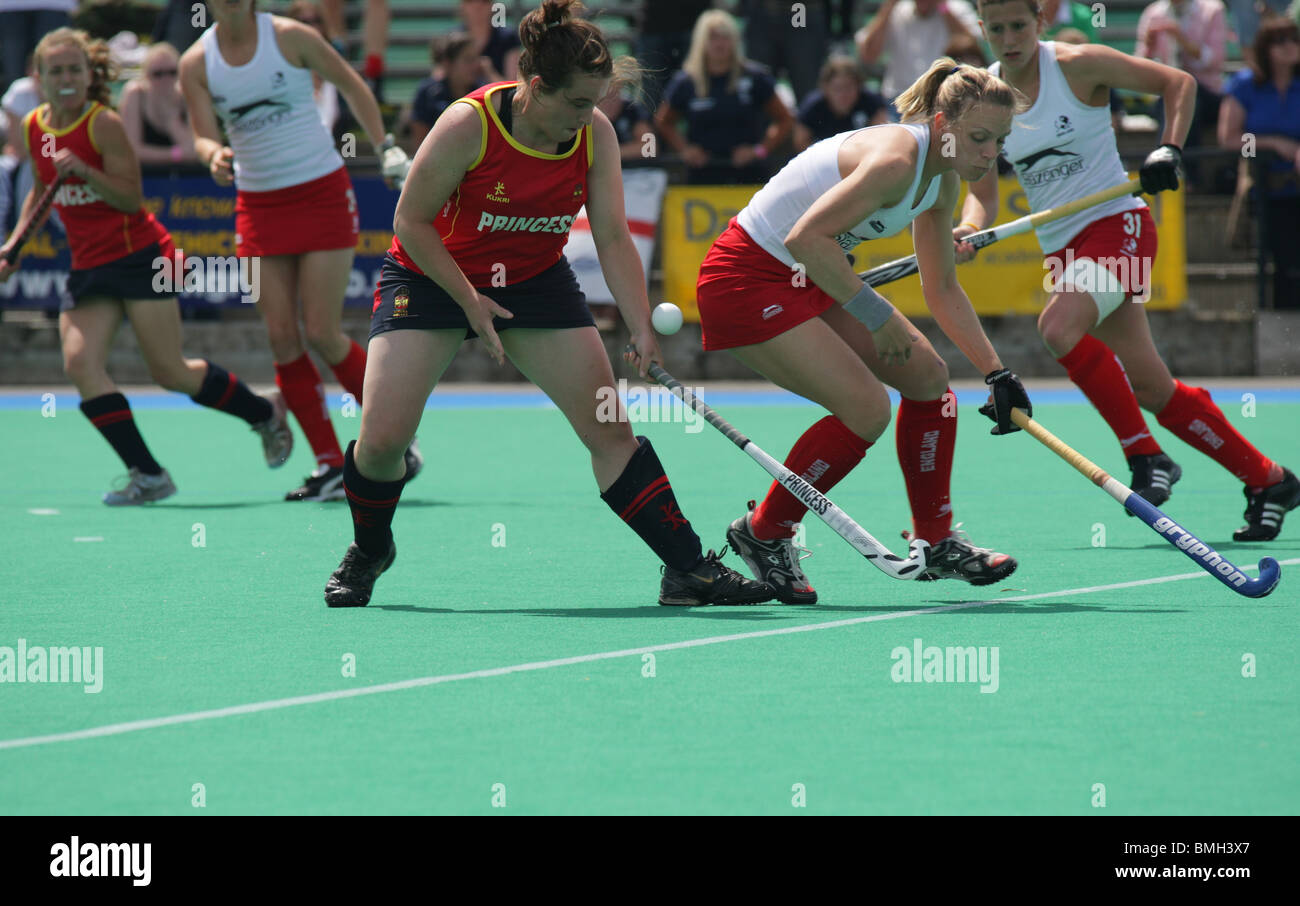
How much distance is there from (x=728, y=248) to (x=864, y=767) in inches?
86.8

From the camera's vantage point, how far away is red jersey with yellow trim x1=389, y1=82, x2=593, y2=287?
4648 millimetres

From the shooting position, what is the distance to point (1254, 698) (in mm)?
3637

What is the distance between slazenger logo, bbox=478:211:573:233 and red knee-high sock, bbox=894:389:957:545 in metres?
1.04

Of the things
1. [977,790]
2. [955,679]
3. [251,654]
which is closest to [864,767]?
[977,790]

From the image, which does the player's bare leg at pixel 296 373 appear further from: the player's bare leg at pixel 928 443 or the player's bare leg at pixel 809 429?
the player's bare leg at pixel 928 443

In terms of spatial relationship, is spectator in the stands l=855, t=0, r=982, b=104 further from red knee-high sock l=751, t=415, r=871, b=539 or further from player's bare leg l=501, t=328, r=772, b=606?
player's bare leg l=501, t=328, r=772, b=606

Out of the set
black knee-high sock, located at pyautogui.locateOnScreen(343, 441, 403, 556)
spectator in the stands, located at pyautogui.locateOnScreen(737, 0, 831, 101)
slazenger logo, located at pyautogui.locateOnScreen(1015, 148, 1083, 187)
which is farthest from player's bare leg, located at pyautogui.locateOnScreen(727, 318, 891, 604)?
spectator in the stands, located at pyautogui.locateOnScreen(737, 0, 831, 101)

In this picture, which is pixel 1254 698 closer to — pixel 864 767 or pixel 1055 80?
pixel 864 767

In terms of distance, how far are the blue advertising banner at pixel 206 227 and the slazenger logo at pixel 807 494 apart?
8.16 meters

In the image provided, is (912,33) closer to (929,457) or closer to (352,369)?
(352,369)

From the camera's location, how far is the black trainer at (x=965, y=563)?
4.92m

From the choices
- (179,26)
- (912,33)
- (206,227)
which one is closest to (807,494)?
(206,227)

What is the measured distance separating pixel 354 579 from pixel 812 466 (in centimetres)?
123

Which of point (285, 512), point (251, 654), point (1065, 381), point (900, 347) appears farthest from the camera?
point (1065, 381)
